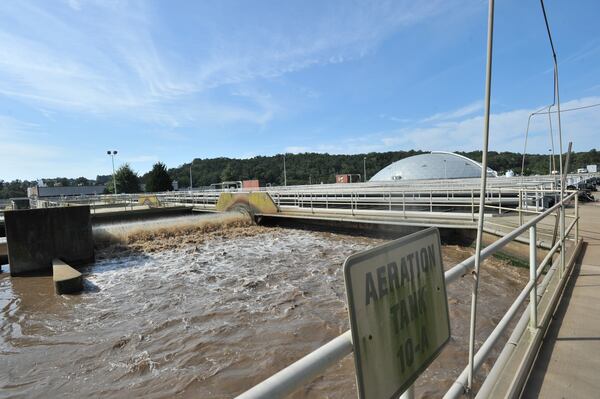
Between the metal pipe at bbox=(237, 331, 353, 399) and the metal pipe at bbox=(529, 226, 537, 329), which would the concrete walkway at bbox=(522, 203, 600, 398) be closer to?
the metal pipe at bbox=(529, 226, 537, 329)

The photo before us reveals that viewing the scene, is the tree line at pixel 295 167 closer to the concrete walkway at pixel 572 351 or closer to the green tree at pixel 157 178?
the green tree at pixel 157 178

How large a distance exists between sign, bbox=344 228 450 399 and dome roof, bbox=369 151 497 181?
69.0m

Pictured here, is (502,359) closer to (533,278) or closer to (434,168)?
(533,278)

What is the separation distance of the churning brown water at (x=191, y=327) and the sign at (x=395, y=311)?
3.41m

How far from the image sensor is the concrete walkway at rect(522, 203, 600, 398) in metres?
2.56

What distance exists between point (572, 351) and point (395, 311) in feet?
9.05

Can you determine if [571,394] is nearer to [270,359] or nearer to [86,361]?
[270,359]

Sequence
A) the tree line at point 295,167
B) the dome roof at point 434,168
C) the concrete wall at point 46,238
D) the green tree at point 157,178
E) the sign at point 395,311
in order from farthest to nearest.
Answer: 1. the tree line at point 295,167
2. the dome roof at point 434,168
3. the green tree at point 157,178
4. the concrete wall at point 46,238
5. the sign at point 395,311

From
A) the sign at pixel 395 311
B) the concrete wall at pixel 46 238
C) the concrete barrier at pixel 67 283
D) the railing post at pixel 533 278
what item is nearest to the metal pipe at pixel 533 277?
the railing post at pixel 533 278

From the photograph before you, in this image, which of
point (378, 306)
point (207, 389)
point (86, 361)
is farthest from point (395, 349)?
Result: point (86, 361)

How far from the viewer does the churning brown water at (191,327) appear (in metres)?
5.14

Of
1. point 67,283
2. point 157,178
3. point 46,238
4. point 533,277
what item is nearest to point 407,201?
point 67,283

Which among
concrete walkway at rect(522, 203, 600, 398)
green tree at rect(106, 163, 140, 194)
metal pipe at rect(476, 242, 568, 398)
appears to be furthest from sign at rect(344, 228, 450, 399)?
green tree at rect(106, 163, 140, 194)

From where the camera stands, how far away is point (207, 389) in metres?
4.92
